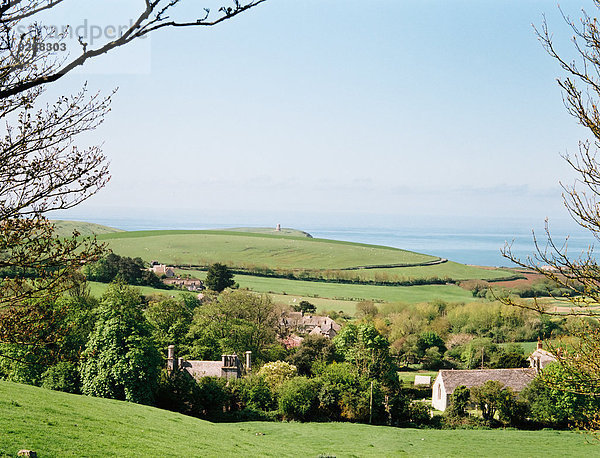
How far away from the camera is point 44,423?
A: 59.5 feet

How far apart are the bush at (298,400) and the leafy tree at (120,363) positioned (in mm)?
8979

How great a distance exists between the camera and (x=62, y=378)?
32281mm

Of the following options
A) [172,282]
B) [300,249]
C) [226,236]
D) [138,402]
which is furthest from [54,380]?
[226,236]

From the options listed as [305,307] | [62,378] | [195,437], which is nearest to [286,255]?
[305,307]

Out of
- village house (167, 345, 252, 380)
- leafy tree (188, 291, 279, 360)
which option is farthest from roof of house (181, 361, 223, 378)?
leafy tree (188, 291, 279, 360)

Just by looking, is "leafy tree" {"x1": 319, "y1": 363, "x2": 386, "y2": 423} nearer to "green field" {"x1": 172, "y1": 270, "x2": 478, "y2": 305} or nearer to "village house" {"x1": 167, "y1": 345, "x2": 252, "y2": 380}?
"village house" {"x1": 167, "y1": 345, "x2": 252, "y2": 380}

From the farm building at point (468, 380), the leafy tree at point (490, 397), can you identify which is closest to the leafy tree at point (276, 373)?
the farm building at point (468, 380)

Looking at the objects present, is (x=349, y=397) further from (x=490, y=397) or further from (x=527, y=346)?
(x=527, y=346)

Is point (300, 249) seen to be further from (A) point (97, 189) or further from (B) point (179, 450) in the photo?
(A) point (97, 189)

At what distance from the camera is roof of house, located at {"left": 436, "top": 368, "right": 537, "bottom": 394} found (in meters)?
43.8

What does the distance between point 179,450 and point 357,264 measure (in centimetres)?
10292

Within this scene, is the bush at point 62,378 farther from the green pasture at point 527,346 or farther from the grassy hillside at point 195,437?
the green pasture at point 527,346

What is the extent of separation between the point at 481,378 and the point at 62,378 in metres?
33.3

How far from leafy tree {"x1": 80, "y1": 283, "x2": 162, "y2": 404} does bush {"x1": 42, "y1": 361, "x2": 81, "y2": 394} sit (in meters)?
0.77
